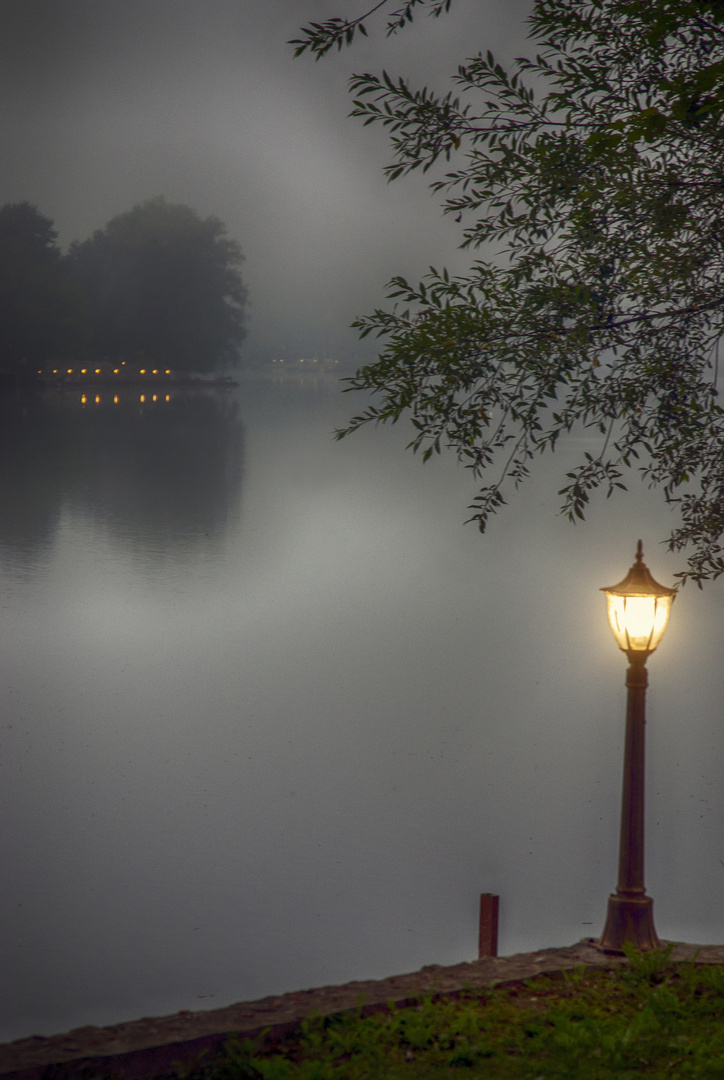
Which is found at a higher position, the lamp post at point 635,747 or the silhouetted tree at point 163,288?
the silhouetted tree at point 163,288

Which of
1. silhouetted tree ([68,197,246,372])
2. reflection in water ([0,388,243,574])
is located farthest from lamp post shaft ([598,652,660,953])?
silhouetted tree ([68,197,246,372])

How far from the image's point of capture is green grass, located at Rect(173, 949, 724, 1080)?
13.2 feet

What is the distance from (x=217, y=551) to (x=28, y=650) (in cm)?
898

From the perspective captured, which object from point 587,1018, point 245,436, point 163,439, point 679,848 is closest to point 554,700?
point 679,848

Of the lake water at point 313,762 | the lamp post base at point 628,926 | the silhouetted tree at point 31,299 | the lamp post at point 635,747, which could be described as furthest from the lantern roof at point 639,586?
the silhouetted tree at point 31,299

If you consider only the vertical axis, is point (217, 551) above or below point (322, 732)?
above

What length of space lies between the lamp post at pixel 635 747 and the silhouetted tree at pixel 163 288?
9059 cm

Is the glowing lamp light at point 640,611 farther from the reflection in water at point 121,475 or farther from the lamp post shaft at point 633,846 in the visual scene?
the reflection in water at point 121,475

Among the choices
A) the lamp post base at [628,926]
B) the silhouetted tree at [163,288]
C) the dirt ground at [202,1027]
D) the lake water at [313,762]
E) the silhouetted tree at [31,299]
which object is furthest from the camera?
the silhouetted tree at [163,288]

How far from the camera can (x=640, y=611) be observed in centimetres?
583

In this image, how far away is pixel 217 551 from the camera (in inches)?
929

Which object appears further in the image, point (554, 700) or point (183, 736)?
point (554, 700)

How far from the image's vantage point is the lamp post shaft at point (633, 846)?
18.5ft

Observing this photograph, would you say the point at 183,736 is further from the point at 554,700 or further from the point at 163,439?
the point at 163,439
